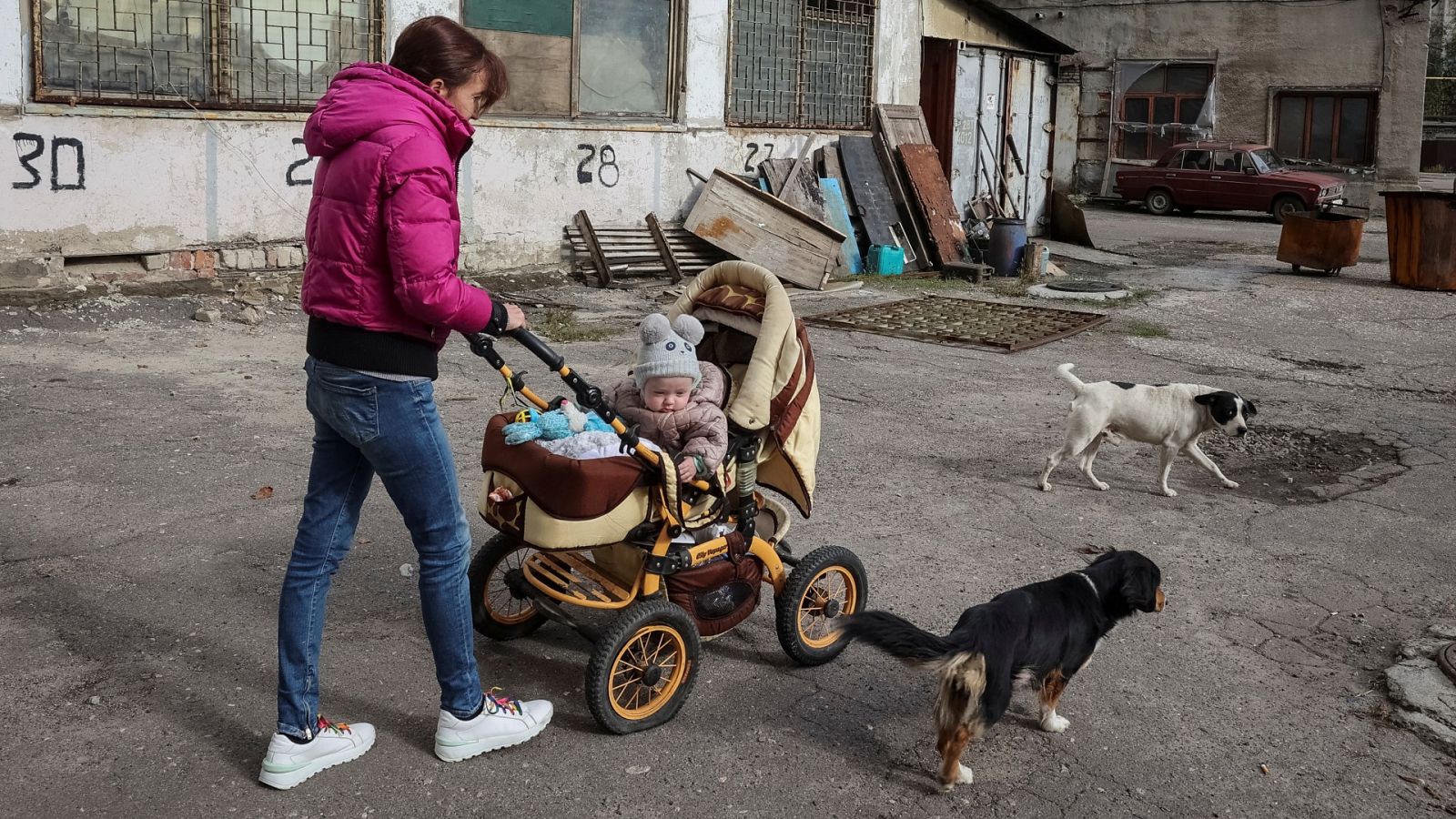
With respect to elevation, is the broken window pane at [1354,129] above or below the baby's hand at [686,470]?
above

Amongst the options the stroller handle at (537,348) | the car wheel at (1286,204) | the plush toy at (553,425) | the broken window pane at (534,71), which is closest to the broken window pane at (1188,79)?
the car wheel at (1286,204)

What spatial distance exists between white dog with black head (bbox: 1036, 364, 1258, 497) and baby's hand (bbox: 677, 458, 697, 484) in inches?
131

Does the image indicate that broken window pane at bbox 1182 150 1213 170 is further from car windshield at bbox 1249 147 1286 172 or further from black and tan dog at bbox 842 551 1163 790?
black and tan dog at bbox 842 551 1163 790

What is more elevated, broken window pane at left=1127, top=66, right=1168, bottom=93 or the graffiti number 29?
broken window pane at left=1127, top=66, right=1168, bottom=93

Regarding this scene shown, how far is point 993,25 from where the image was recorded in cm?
1923

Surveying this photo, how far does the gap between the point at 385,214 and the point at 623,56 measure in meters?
11.7

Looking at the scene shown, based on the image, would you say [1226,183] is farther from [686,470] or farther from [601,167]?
[686,470]

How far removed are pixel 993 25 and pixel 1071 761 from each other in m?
17.0

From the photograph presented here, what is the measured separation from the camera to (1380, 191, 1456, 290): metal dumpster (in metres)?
15.1

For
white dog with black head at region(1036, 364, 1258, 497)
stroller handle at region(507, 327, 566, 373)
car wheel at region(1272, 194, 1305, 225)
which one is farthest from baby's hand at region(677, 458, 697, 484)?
car wheel at region(1272, 194, 1305, 225)

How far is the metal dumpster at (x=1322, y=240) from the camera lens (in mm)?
16359

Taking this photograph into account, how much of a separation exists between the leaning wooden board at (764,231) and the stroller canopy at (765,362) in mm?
9196

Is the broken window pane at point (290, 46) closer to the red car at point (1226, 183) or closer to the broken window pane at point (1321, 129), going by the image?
the red car at point (1226, 183)

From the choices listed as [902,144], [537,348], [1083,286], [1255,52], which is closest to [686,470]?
[537,348]
